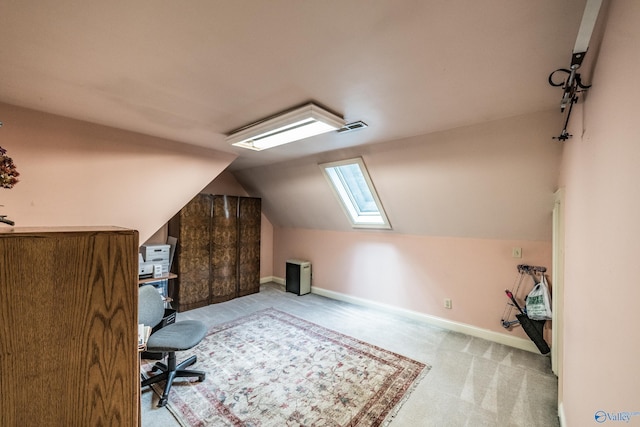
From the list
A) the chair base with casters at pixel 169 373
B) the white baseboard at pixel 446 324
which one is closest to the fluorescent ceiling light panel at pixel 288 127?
the chair base with casters at pixel 169 373

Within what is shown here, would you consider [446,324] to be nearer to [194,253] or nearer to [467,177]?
[467,177]

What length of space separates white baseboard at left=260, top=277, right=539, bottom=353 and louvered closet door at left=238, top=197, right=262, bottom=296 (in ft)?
4.55

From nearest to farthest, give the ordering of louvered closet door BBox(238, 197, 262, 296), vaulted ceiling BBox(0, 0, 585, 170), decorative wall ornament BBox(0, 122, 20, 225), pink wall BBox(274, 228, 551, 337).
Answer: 1. vaulted ceiling BBox(0, 0, 585, 170)
2. decorative wall ornament BBox(0, 122, 20, 225)
3. pink wall BBox(274, 228, 551, 337)
4. louvered closet door BBox(238, 197, 262, 296)

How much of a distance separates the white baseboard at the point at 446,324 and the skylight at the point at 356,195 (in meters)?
1.25

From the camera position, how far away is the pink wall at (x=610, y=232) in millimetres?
720

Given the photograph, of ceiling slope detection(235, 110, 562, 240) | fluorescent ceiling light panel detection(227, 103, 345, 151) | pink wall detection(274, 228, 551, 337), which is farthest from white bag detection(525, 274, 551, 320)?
fluorescent ceiling light panel detection(227, 103, 345, 151)

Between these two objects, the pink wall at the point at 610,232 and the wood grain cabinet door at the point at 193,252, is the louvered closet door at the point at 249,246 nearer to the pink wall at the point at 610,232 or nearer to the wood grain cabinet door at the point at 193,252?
the wood grain cabinet door at the point at 193,252

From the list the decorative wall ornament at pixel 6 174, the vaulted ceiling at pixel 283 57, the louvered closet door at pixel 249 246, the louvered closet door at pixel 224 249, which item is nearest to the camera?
the vaulted ceiling at pixel 283 57

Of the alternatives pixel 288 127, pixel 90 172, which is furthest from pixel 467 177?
pixel 90 172

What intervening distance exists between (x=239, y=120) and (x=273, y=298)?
10.9 feet

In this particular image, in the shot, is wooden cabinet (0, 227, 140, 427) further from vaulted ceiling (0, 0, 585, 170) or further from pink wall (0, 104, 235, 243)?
pink wall (0, 104, 235, 243)

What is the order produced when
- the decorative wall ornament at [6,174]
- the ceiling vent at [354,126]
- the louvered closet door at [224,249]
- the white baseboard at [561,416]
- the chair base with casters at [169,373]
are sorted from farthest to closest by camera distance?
the louvered closet door at [224,249] → the ceiling vent at [354,126] → the chair base with casters at [169,373] → the white baseboard at [561,416] → the decorative wall ornament at [6,174]

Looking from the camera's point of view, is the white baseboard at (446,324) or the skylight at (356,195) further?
the skylight at (356,195)

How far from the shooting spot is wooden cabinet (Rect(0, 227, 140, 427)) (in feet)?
2.22
